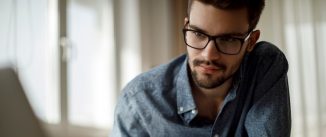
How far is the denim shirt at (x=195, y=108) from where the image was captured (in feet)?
3.59

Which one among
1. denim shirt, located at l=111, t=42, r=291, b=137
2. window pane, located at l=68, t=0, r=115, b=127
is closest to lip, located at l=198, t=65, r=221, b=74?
denim shirt, located at l=111, t=42, r=291, b=137

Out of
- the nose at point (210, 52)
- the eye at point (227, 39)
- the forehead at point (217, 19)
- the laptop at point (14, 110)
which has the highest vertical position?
the forehead at point (217, 19)

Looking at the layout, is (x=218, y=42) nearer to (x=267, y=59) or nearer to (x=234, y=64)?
(x=234, y=64)

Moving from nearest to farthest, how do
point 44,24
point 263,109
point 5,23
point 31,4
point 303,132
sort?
point 263,109 → point 5,23 → point 31,4 → point 44,24 → point 303,132

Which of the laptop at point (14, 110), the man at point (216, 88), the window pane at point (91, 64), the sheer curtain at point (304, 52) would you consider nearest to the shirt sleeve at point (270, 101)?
the man at point (216, 88)

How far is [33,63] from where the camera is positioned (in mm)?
1730

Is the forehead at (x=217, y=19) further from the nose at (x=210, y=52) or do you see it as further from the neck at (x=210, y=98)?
the neck at (x=210, y=98)

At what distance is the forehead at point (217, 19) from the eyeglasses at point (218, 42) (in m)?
0.02

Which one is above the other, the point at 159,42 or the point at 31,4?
the point at 31,4

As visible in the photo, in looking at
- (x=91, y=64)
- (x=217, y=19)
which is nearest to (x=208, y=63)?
(x=217, y=19)

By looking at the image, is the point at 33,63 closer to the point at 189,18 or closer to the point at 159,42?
the point at 189,18

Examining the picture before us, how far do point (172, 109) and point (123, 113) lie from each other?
15 cm

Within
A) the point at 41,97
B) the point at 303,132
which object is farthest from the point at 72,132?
the point at 303,132

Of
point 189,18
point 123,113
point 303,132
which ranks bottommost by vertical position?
point 303,132
